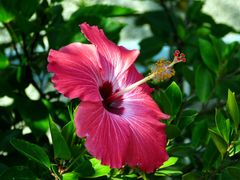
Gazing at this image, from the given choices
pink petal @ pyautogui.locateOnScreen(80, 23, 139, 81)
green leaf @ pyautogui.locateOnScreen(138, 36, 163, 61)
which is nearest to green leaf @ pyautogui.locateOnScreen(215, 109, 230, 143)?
pink petal @ pyautogui.locateOnScreen(80, 23, 139, 81)

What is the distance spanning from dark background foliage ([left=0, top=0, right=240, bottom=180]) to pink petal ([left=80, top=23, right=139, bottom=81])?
0.35ft

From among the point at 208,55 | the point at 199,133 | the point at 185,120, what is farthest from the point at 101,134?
the point at 208,55

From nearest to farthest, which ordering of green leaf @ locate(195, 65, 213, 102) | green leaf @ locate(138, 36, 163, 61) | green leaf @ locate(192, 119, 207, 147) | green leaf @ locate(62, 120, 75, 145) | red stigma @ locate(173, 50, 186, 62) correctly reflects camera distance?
green leaf @ locate(62, 120, 75, 145) → red stigma @ locate(173, 50, 186, 62) → green leaf @ locate(192, 119, 207, 147) → green leaf @ locate(195, 65, 213, 102) → green leaf @ locate(138, 36, 163, 61)

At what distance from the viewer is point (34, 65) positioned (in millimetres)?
1569

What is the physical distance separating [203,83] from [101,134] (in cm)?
67

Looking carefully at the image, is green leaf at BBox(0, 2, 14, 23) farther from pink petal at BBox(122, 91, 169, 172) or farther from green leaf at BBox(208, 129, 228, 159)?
green leaf at BBox(208, 129, 228, 159)

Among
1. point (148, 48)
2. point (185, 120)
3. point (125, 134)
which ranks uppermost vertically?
point (125, 134)

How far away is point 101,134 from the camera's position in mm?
901

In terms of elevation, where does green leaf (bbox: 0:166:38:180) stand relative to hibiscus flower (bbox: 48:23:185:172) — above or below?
below

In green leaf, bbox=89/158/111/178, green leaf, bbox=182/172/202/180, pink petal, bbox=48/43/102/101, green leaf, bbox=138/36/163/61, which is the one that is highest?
pink petal, bbox=48/43/102/101

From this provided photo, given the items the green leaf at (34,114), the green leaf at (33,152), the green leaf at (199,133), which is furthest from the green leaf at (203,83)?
the green leaf at (33,152)

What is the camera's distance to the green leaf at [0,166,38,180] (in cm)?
100

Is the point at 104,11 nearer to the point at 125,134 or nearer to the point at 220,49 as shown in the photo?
the point at 220,49

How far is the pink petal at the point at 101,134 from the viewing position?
0.88 meters
